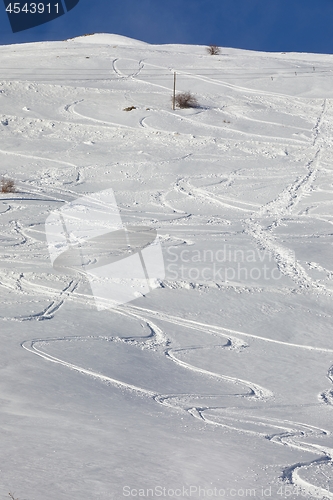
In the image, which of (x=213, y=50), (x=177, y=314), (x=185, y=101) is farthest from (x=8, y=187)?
(x=213, y=50)

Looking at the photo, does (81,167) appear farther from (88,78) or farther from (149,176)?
(88,78)

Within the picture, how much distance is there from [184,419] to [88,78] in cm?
2180

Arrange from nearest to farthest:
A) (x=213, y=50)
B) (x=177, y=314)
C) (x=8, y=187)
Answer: (x=177, y=314) → (x=8, y=187) → (x=213, y=50)

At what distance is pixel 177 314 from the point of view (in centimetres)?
807

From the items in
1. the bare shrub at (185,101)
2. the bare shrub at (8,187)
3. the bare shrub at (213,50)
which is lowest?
the bare shrub at (8,187)

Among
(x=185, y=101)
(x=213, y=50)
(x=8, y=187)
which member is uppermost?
(x=213, y=50)

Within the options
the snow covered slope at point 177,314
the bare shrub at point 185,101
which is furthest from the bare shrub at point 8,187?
the bare shrub at point 185,101

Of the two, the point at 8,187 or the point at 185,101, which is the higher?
the point at 185,101

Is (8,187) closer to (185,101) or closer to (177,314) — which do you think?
(177,314)

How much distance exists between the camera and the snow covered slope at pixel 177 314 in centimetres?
405

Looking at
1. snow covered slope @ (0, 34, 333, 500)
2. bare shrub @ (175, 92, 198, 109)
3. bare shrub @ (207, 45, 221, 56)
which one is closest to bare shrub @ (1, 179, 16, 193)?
snow covered slope @ (0, 34, 333, 500)

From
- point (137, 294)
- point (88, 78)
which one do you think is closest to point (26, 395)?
point (137, 294)

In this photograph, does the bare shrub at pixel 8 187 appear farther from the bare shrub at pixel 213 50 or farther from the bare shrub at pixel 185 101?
the bare shrub at pixel 213 50

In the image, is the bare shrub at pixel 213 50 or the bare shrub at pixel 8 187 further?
the bare shrub at pixel 213 50
